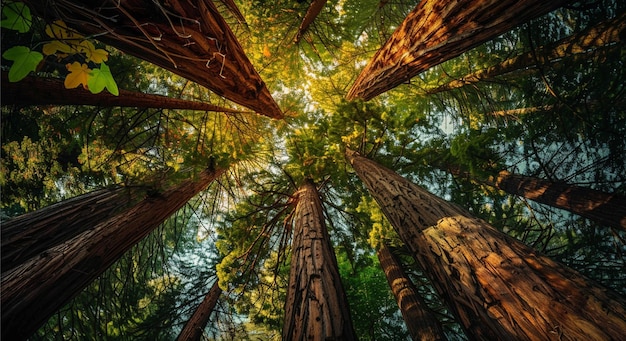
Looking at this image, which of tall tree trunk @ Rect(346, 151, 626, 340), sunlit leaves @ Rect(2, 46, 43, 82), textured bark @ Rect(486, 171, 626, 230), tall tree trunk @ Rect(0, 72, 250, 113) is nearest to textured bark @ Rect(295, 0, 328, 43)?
tall tree trunk @ Rect(0, 72, 250, 113)

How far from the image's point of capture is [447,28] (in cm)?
206

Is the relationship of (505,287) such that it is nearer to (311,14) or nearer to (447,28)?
(447,28)

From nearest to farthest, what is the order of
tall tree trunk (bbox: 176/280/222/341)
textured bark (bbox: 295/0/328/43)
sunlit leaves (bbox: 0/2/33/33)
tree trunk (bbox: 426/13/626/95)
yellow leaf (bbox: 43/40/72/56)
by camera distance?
sunlit leaves (bbox: 0/2/33/33)
yellow leaf (bbox: 43/40/72/56)
tree trunk (bbox: 426/13/626/95)
textured bark (bbox: 295/0/328/43)
tall tree trunk (bbox: 176/280/222/341)

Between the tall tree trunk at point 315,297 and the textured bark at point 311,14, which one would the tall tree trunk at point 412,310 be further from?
the textured bark at point 311,14

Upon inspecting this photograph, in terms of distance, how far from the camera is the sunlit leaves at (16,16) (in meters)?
0.85

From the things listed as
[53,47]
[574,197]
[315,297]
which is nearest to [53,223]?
[53,47]

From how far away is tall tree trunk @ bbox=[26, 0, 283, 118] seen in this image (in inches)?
48.0

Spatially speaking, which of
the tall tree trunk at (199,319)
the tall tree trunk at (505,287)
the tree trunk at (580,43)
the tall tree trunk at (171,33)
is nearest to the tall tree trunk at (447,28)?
the tree trunk at (580,43)

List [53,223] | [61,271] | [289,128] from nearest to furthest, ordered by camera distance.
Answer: [61,271], [53,223], [289,128]

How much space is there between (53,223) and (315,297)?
3.81 m

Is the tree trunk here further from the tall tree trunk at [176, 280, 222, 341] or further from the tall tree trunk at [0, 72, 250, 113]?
the tall tree trunk at [176, 280, 222, 341]

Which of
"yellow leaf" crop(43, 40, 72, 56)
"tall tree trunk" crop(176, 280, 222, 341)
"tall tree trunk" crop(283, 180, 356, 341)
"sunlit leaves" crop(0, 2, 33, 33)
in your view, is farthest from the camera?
"tall tree trunk" crop(176, 280, 222, 341)

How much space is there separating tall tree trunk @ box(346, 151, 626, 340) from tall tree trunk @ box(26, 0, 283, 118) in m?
1.95

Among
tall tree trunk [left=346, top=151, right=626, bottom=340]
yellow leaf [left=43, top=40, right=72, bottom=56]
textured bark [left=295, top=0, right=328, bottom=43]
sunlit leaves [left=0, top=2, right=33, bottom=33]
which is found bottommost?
tall tree trunk [left=346, top=151, right=626, bottom=340]
